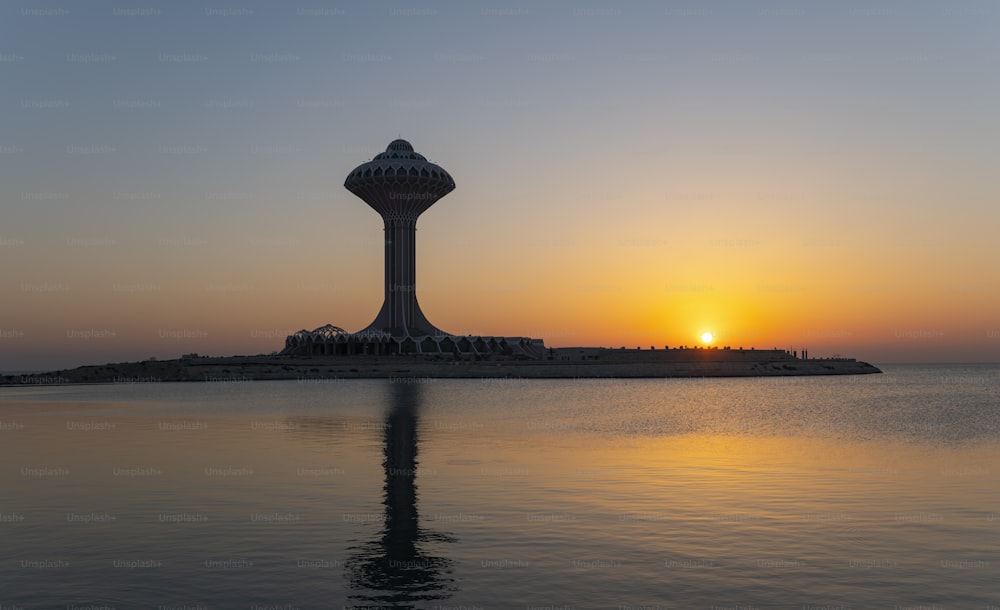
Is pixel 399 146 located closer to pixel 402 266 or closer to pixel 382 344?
pixel 402 266

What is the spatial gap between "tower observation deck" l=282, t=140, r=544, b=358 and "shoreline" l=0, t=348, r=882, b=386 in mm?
10546

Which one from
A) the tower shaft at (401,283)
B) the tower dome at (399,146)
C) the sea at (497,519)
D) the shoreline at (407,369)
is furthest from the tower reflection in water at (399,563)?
the tower dome at (399,146)

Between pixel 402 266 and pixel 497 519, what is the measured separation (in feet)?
475

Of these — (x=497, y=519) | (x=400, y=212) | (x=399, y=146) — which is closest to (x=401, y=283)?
(x=400, y=212)

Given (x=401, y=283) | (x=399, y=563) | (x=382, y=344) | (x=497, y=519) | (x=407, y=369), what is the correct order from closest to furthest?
(x=399, y=563)
(x=497, y=519)
(x=407, y=369)
(x=382, y=344)
(x=401, y=283)

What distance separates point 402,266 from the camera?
16225cm

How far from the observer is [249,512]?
20344 mm

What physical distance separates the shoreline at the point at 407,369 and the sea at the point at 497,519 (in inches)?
3347

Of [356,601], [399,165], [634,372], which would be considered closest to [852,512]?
[356,601]

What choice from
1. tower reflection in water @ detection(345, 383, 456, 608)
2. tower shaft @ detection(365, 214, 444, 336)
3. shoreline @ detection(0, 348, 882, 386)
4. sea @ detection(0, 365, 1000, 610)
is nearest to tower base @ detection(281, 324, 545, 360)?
tower shaft @ detection(365, 214, 444, 336)

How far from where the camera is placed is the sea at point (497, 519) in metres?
13.7

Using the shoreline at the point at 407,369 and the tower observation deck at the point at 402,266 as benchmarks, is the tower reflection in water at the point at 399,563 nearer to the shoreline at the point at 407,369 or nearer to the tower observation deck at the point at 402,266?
the shoreline at the point at 407,369

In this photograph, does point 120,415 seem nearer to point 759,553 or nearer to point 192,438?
point 192,438

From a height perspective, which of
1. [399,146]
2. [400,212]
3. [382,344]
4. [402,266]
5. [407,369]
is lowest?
[407,369]
